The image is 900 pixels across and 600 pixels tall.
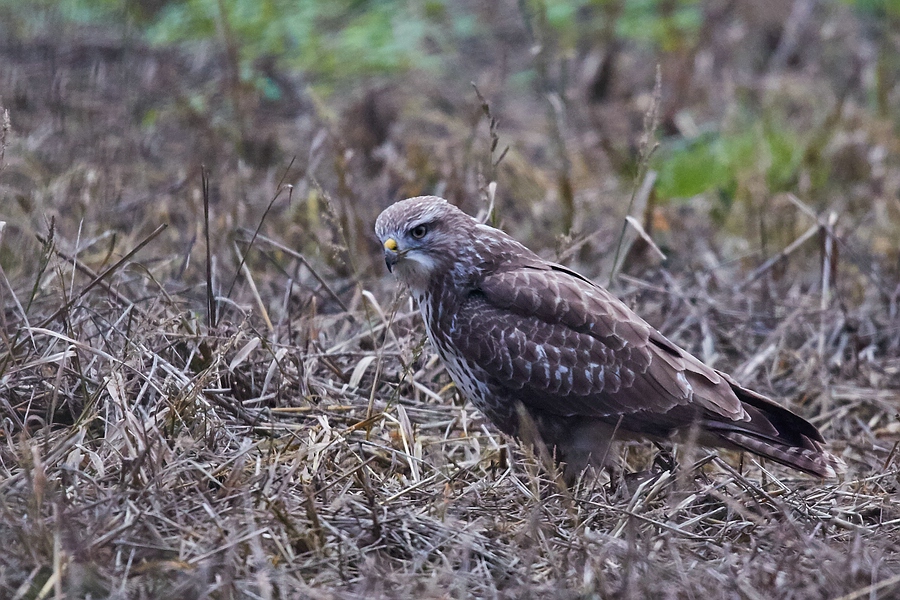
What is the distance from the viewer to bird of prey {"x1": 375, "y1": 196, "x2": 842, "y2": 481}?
3.85 meters

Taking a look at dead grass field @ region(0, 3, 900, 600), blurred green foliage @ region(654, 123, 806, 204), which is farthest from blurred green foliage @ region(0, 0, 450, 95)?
blurred green foliage @ region(654, 123, 806, 204)

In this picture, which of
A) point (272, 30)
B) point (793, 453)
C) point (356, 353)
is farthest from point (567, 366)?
point (272, 30)

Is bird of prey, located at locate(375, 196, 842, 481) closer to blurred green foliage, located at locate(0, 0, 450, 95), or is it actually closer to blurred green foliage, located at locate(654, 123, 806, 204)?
blurred green foliage, located at locate(654, 123, 806, 204)

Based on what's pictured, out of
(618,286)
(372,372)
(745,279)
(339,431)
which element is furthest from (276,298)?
(745,279)

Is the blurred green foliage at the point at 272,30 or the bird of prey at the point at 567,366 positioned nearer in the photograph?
the bird of prey at the point at 567,366

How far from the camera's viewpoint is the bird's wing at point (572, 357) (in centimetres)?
385

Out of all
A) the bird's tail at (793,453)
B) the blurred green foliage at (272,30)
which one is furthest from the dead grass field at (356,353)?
the blurred green foliage at (272,30)

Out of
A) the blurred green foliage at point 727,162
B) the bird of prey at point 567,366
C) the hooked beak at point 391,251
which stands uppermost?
the hooked beak at point 391,251

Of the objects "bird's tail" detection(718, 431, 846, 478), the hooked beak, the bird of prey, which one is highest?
the hooked beak

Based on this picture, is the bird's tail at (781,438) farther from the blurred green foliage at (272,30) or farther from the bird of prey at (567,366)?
the blurred green foliage at (272,30)

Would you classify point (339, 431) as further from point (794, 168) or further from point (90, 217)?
point (794, 168)

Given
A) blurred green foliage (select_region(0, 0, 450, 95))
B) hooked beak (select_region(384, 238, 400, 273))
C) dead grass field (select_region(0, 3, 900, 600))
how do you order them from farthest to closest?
1. blurred green foliage (select_region(0, 0, 450, 95))
2. hooked beak (select_region(384, 238, 400, 273))
3. dead grass field (select_region(0, 3, 900, 600))

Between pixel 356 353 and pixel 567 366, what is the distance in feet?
3.39

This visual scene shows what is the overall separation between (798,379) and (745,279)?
2.91 ft
